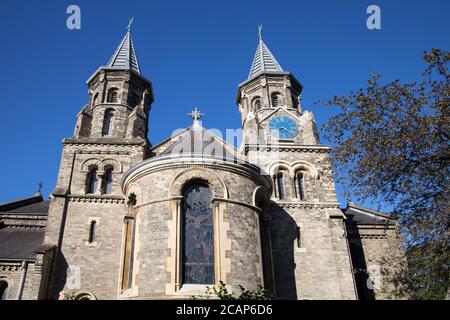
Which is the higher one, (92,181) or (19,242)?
(92,181)

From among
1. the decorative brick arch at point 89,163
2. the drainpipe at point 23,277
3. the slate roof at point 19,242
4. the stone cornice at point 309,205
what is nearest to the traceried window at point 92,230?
the slate roof at point 19,242

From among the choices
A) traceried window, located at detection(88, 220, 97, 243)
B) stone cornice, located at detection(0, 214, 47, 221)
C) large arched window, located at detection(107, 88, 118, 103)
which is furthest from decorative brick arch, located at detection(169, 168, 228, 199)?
large arched window, located at detection(107, 88, 118, 103)

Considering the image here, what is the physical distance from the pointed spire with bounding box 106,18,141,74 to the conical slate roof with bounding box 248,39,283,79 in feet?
31.2

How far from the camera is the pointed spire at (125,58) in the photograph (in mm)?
29688

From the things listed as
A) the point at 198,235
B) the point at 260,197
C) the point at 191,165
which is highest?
the point at 191,165

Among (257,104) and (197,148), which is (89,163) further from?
(257,104)

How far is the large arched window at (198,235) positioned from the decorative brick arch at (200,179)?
32 centimetres

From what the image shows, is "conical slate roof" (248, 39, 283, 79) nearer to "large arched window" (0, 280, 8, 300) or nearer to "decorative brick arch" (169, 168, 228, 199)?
"decorative brick arch" (169, 168, 228, 199)

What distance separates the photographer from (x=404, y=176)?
491 inches

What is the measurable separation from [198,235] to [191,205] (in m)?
1.32

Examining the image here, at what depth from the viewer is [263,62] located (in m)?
32.7

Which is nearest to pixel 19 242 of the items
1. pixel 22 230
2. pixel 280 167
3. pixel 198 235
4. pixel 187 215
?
pixel 22 230

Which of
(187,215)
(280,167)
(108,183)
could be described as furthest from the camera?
(280,167)
